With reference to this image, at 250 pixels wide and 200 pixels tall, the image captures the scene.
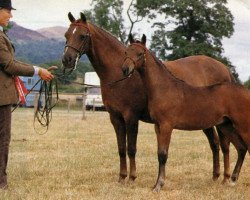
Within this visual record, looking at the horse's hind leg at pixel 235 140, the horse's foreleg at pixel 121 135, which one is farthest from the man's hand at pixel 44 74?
the horse's hind leg at pixel 235 140

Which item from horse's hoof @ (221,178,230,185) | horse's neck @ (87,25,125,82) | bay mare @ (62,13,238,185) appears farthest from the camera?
horse's hoof @ (221,178,230,185)

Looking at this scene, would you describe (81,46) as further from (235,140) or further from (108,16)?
(108,16)

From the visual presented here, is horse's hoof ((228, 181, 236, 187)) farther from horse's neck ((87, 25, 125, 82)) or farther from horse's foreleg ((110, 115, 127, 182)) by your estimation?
horse's neck ((87, 25, 125, 82))

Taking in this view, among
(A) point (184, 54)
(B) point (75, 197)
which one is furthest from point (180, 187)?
(A) point (184, 54)

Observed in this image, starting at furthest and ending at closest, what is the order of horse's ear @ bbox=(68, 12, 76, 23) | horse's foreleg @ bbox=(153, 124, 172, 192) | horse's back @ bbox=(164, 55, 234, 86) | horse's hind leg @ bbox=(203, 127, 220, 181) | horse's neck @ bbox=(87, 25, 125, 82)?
1. horse's back @ bbox=(164, 55, 234, 86)
2. horse's hind leg @ bbox=(203, 127, 220, 181)
3. horse's neck @ bbox=(87, 25, 125, 82)
4. horse's ear @ bbox=(68, 12, 76, 23)
5. horse's foreleg @ bbox=(153, 124, 172, 192)

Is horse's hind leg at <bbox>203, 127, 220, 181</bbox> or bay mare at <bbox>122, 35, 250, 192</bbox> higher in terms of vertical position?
bay mare at <bbox>122, 35, 250, 192</bbox>

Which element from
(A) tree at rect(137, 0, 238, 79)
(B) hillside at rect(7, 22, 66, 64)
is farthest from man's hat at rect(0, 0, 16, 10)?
(B) hillside at rect(7, 22, 66, 64)

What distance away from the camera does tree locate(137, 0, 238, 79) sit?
1704 inches

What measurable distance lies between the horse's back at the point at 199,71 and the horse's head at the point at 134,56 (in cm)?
159

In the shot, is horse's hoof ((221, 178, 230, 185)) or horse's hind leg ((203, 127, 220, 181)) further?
horse's hind leg ((203, 127, 220, 181))

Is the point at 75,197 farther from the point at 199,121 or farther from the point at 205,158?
the point at 205,158

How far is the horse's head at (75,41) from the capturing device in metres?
7.48

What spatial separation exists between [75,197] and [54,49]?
589 feet

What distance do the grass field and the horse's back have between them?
5.55ft
